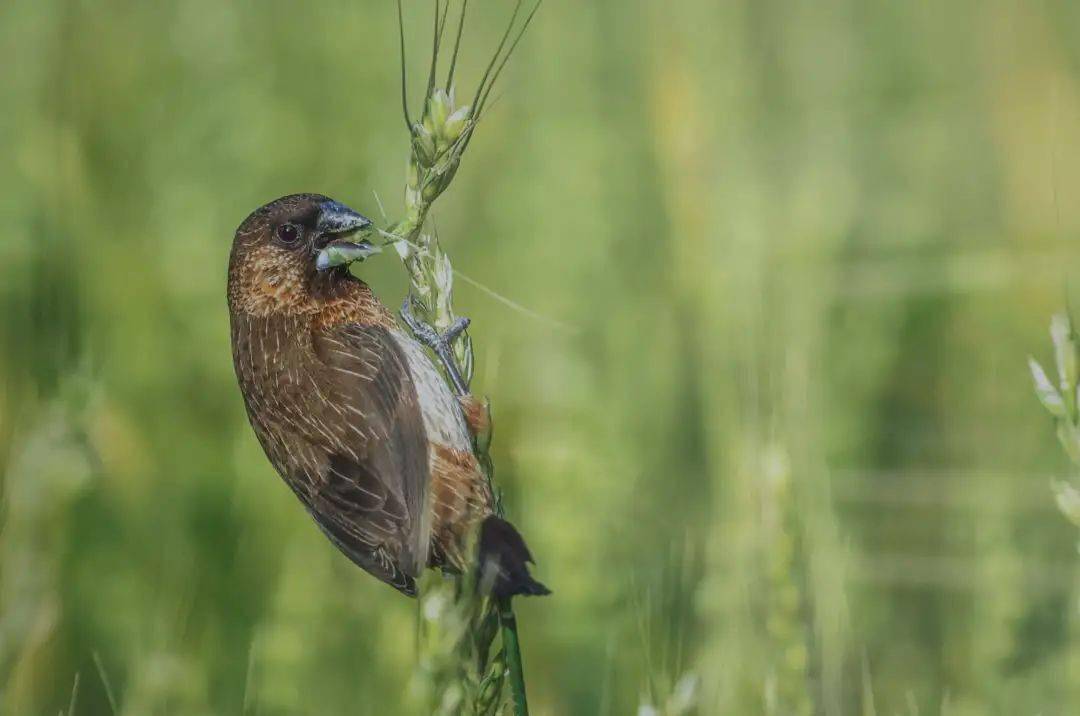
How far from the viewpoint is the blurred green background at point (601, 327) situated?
135cm

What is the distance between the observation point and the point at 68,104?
5.74 ft

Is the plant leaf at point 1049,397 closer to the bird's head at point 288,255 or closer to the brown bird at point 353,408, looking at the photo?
the brown bird at point 353,408

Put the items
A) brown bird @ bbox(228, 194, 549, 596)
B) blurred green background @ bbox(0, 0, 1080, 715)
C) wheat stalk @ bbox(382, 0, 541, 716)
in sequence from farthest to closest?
blurred green background @ bbox(0, 0, 1080, 715) → brown bird @ bbox(228, 194, 549, 596) → wheat stalk @ bbox(382, 0, 541, 716)

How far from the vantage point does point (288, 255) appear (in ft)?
4.71

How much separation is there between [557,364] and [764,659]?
2.02 feet

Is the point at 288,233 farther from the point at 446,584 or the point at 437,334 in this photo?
the point at 446,584

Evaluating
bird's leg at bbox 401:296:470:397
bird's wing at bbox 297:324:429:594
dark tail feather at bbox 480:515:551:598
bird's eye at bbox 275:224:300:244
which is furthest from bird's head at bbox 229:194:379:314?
dark tail feather at bbox 480:515:551:598

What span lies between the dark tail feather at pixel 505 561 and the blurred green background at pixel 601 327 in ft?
0.54

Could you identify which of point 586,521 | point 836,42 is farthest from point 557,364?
point 836,42

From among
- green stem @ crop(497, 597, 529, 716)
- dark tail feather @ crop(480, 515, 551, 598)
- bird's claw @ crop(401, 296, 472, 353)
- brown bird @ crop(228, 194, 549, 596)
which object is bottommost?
green stem @ crop(497, 597, 529, 716)

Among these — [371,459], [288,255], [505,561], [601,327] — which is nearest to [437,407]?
[371,459]

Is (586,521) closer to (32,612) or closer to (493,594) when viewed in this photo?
(493,594)

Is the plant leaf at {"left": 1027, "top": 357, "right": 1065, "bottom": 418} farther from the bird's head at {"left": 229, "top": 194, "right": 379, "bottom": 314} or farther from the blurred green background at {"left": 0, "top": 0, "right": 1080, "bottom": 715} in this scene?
the bird's head at {"left": 229, "top": 194, "right": 379, "bottom": 314}

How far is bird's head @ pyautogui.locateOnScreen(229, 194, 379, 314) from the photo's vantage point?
140 cm
